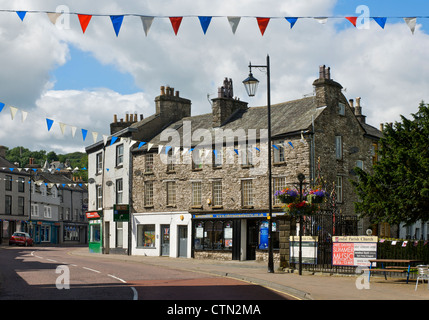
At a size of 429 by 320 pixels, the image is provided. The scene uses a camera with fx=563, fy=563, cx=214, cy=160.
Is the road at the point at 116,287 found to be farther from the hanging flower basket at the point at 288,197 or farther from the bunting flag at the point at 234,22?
the bunting flag at the point at 234,22

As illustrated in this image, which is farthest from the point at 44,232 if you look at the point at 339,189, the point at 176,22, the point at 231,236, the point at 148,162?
the point at 176,22

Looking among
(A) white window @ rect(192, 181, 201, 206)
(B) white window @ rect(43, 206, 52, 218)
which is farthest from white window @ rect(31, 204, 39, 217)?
(A) white window @ rect(192, 181, 201, 206)

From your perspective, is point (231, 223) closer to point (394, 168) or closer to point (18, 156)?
point (394, 168)

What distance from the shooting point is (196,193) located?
38.6m

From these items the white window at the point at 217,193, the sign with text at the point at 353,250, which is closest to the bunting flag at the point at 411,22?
the sign with text at the point at 353,250

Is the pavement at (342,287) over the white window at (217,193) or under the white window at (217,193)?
under

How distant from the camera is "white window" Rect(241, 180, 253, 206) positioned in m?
35.6

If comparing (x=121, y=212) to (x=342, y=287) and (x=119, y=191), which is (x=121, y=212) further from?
(x=342, y=287)

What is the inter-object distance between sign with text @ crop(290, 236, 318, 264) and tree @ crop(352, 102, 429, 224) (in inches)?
310

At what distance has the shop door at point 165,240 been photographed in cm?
A: 4028

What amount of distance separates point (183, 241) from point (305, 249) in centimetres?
1711

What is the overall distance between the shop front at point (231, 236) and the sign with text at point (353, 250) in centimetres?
1142
